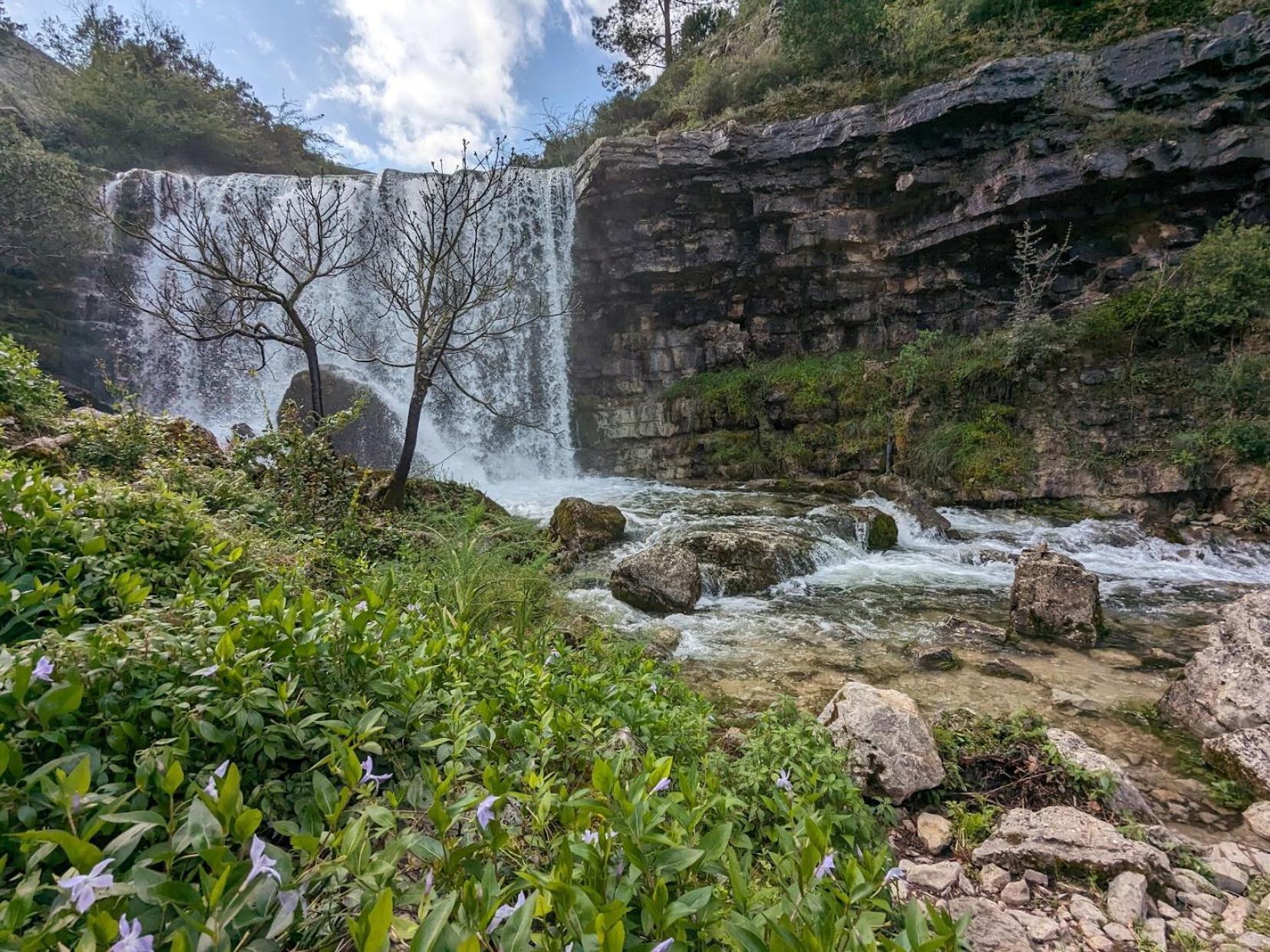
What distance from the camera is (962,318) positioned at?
46.3 feet

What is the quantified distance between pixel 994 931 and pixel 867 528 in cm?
721

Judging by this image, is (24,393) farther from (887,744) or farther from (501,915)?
(887,744)

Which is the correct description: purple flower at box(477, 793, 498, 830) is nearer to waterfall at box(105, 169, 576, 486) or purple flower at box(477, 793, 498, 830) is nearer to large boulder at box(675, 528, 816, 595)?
large boulder at box(675, 528, 816, 595)

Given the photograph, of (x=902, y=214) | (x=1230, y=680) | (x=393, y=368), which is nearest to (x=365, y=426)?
(x=393, y=368)

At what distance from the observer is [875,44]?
45.1ft

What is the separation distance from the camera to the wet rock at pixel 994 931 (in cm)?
179

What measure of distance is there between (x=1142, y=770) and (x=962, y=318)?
13754 millimetres

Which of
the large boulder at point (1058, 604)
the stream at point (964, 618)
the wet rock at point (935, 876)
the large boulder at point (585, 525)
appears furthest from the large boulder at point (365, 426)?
the wet rock at point (935, 876)

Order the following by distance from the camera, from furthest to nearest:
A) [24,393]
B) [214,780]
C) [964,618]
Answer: [964,618]
[24,393]
[214,780]

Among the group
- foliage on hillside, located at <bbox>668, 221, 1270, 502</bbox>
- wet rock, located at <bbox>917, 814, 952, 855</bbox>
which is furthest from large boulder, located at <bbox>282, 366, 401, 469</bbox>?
wet rock, located at <bbox>917, 814, 952, 855</bbox>

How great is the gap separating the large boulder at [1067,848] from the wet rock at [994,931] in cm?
36

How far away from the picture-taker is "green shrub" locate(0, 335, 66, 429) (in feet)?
13.7

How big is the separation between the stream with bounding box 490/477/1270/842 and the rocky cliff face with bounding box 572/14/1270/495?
240cm

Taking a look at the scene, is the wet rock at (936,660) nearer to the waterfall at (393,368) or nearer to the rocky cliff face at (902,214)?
the rocky cliff face at (902,214)
